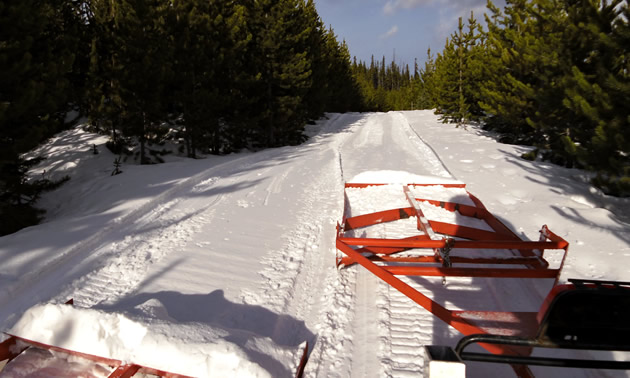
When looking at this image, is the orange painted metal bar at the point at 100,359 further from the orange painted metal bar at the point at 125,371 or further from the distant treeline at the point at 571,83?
the distant treeline at the point at 571,83

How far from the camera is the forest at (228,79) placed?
23.7 feet

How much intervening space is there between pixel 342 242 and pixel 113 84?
13.7 meters

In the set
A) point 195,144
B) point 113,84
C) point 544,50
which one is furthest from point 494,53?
point 113,84

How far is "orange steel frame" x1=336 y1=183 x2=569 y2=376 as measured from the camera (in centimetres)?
274

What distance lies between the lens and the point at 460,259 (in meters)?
4.06

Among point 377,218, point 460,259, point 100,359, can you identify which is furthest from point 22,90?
point 460,259

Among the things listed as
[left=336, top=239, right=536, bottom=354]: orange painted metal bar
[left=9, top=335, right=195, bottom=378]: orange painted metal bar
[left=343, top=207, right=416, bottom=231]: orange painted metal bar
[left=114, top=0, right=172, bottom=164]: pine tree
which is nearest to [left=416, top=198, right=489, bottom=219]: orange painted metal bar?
[left=343, top=207, right=416, bottom=231]: orange painted metal bar

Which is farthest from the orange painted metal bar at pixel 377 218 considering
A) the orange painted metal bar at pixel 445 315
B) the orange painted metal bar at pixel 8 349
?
the orange painted metal bar at pixel 8 349

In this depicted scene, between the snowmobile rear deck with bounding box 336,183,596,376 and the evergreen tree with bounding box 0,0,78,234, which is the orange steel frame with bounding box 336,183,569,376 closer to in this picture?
the snowmobile rear deck with bounding box 336,183,596,376

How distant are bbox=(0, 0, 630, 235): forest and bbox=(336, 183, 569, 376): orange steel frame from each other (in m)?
3.55

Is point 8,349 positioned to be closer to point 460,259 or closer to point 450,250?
point 460,259

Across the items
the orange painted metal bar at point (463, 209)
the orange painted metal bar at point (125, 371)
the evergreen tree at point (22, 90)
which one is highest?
the evergreen tree at point (22, 90)

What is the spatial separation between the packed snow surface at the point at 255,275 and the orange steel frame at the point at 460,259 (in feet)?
0.98

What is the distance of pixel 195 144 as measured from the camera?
16250 mm
